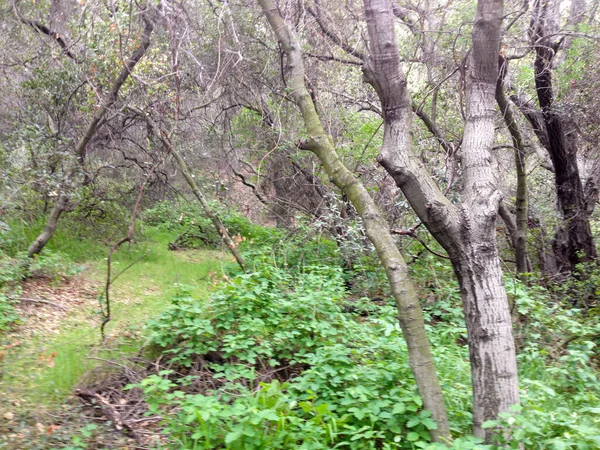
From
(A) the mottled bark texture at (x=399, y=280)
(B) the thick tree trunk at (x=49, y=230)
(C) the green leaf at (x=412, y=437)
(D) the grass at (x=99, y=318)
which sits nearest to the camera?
(C) the green leaf at (x=412, y=437)

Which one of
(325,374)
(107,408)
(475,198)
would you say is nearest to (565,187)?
(475,198)

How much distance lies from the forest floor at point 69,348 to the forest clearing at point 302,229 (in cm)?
3

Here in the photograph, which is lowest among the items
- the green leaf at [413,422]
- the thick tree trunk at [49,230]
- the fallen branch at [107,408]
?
the fallen branch at [107,408]

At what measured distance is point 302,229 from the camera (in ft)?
28.3

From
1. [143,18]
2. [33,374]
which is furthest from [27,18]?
[33,374]

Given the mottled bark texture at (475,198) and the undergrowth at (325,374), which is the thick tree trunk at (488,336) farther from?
the undergrowth at (325,374)

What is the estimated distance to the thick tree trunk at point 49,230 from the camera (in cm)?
833

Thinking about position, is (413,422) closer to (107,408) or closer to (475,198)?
(475,198)

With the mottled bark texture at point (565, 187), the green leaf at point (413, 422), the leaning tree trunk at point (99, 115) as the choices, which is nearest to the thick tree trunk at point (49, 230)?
the leaning tree trunk at point (99, 115)

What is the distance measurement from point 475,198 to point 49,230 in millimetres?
7374

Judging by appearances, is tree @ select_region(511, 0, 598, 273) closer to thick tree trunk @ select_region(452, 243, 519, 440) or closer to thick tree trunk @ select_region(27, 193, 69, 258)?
thick tree trunk @ select_region(452, 243, 519, 440)

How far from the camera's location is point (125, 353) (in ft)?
16.5

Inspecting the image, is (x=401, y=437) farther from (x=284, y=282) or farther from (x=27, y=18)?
(x=27, y=18)

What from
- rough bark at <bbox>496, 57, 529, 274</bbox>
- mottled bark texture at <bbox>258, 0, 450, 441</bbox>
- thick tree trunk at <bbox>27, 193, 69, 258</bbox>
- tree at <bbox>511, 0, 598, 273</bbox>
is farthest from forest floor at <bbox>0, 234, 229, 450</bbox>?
tree at <bbox>511, 0, 598, 273</bbox>
